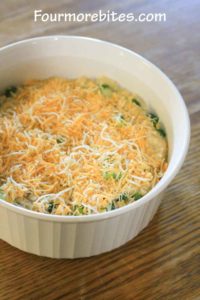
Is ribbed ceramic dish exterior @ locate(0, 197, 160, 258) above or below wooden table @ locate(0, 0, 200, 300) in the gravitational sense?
above

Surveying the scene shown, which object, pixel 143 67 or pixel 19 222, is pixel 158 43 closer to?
pixel 143 67

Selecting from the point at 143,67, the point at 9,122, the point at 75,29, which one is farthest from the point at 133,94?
the point at 75,29

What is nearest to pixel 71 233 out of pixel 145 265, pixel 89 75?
pixel 145 265

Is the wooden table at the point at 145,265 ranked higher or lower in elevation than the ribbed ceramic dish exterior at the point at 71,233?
lower

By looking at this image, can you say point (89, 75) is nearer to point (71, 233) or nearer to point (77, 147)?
point (77, 147)

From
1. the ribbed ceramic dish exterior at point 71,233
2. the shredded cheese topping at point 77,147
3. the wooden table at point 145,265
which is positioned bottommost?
the wooden table at point 145,265

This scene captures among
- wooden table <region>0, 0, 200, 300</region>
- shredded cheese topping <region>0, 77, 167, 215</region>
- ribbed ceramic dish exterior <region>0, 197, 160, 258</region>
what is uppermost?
shredded cheese topping <region>0, 77, 167, 215</region>
